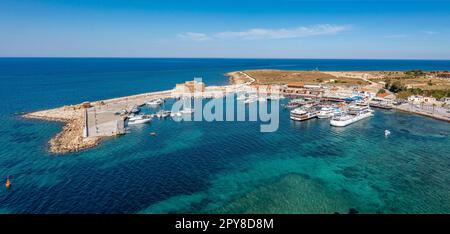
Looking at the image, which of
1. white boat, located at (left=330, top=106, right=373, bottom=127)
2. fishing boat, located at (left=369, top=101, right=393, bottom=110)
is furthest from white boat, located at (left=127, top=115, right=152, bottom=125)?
fishing boat, located at (left=369, top=101, right=393, bottom=110)

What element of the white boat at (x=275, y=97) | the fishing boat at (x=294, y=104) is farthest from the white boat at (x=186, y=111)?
the white boat at (x=275, y=97)

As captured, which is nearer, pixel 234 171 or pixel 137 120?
pixel 234 171

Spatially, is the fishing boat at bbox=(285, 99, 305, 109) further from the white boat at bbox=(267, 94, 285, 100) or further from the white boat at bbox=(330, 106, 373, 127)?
the white boat at bbox=(330, 106, 373, 127)

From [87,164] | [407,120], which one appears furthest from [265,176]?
[407,120]

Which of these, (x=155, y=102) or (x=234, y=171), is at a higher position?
(x=155, y=102)

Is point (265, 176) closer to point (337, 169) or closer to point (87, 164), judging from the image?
point (337, 169)

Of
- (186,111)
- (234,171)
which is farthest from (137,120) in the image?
(234,171)

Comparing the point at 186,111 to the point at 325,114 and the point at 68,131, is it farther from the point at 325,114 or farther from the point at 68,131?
the point at 325,114
